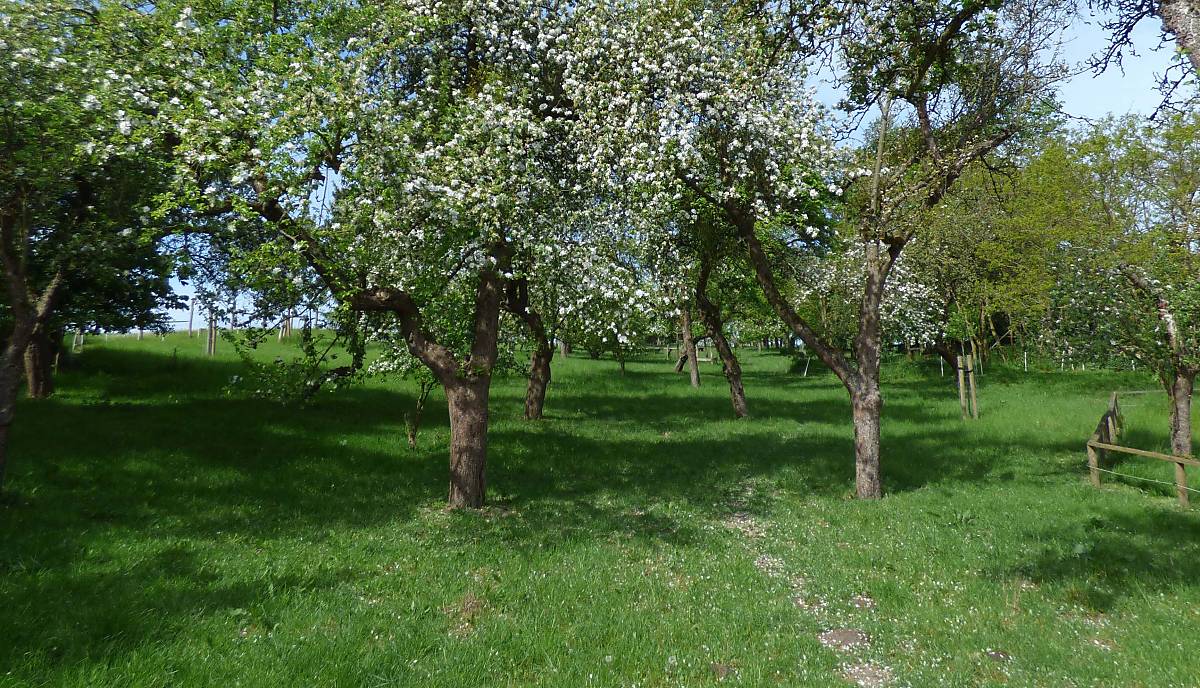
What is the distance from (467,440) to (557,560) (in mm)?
4508

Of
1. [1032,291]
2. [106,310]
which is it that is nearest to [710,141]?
[106,310]

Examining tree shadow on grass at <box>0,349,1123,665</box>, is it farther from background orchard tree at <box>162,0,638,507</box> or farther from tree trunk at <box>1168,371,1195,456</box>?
tree trunk at <box>1168,371,1195,456</box>

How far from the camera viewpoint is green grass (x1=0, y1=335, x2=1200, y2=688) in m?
7.16

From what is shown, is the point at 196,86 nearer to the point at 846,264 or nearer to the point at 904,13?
the point at 904,13

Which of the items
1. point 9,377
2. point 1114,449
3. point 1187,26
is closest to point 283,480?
point 9,377

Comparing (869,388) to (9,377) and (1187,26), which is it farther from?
(9,377)

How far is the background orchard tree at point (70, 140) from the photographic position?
11266mm

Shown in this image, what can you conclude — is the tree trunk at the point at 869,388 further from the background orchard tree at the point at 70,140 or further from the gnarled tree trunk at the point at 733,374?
the background orchard tree at the point at 70,140

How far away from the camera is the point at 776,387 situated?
1758 inches

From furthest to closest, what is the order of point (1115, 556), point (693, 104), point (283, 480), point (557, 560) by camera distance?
point (283, 480), point (693, 104), point (557, 560), point (1115, 556)

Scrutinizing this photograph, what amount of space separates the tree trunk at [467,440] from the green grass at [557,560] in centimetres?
60

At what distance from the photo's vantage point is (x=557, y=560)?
36.2 ft

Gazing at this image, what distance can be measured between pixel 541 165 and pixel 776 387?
3393cm

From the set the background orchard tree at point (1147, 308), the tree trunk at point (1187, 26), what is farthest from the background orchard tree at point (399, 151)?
the background orchard tree at point (1147, 308)
